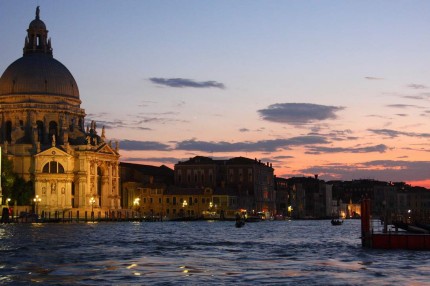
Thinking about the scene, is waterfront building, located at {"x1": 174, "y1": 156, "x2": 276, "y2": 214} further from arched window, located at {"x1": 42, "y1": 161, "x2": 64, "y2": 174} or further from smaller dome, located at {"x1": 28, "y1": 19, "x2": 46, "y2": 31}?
smaller dome, located at {"x1": 28, "y1": 19, "x2": 46, "y2": 31}

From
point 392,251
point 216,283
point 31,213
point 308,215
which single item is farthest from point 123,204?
point 216,283

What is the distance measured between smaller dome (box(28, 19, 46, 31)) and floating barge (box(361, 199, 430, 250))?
90166 millimetres

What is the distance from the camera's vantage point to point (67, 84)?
120938 mm

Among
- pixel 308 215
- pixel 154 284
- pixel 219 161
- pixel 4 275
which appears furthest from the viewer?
pixel 308 215

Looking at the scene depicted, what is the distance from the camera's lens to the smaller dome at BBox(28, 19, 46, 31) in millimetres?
126125

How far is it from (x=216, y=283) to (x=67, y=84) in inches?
3758

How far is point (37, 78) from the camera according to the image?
11875 cm

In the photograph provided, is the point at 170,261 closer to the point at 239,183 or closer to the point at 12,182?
the point at 12,182

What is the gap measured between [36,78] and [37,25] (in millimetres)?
10971

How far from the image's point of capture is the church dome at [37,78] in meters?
118

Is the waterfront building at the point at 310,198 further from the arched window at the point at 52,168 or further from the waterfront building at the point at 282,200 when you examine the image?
the arched window at the point at 52,168

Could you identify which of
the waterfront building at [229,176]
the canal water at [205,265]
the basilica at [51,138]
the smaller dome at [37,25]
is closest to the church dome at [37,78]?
the basilica at [51,138]

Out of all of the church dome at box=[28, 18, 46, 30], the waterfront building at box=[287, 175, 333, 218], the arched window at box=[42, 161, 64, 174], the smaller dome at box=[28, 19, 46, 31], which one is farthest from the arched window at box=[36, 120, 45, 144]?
the waterfront building at box=[287, 175, 333, 218]

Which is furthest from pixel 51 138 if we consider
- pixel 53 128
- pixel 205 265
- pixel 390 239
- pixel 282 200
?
pixel 205 265
